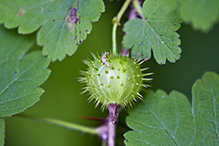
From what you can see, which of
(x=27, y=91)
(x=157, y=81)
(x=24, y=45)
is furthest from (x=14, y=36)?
(x=157, y=81)

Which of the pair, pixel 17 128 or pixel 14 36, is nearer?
pixel 14 36

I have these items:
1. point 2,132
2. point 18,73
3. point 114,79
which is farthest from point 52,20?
point 2,132

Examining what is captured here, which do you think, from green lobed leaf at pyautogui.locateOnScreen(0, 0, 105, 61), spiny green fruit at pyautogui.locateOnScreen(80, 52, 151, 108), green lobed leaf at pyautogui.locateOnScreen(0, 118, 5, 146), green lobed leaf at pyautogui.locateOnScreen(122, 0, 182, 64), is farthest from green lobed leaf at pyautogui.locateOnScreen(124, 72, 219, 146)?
green lobed leaf at pyautogui.locateOnScreen(0, 118, 5, 146)

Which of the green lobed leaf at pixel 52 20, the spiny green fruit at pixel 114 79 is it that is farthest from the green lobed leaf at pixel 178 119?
the green lobed leaf at pixel 52 20

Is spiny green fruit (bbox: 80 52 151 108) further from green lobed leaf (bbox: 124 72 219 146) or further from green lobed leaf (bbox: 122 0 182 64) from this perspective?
green lobed leaf (bbox: 124 72 219 146)

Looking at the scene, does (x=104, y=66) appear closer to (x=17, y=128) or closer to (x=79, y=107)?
(x=79, y=107)

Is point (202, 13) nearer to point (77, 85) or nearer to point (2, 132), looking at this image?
point (2, 132)
